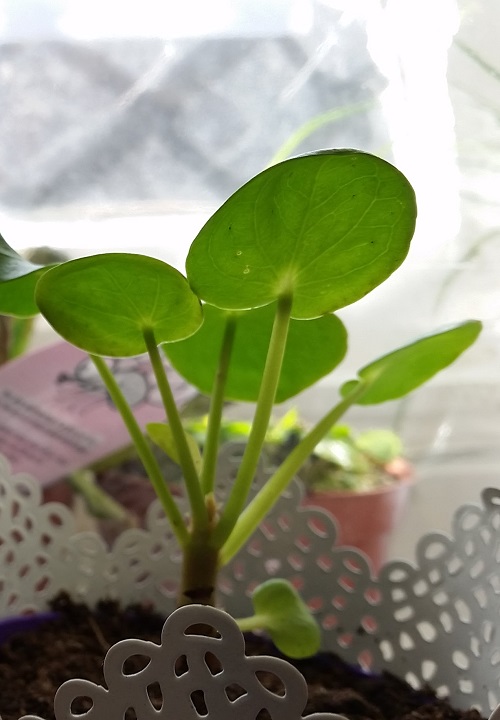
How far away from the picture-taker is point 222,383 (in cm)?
40

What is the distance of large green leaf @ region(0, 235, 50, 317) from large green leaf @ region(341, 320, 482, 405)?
19 centimetres

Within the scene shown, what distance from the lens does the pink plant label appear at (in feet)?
2.22

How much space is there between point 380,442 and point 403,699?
354 millimetres

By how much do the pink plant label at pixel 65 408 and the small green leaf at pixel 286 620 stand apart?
27 centimetres

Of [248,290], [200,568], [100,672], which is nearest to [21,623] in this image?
[100,672]

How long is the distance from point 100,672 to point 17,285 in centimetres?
23

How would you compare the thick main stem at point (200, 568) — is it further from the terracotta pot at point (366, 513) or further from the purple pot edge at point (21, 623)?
the terracotta pot at point (366, 513)

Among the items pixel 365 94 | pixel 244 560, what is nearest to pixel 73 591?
Answer: pixel 244 560

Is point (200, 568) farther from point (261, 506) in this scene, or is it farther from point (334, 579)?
point (334, 579)

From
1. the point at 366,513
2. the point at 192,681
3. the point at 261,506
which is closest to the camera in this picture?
the point at 192,681

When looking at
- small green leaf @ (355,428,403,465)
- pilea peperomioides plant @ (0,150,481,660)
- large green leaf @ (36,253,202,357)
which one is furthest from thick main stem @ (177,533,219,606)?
small green leaf @ (355,428,403,465)

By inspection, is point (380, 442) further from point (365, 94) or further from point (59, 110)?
point (59, 110)

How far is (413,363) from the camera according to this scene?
1.46ft

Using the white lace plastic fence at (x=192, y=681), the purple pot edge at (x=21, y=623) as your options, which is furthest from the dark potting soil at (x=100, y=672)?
the white lace plastic fence at (x=192, y=681)
